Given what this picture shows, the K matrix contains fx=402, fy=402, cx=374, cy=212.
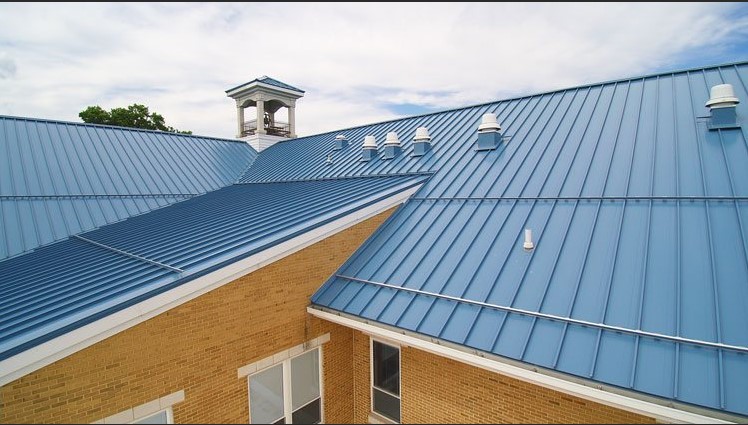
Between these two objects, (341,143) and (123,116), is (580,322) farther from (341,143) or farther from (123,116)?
(123,116)

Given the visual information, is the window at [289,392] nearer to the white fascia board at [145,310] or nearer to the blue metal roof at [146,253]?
the white fascia board at [145,310]

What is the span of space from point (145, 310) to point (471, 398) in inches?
218

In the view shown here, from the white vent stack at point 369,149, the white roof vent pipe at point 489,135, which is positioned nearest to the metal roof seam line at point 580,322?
the white roof vent pipe at point 489,135

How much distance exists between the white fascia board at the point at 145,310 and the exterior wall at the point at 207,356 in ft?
0.34

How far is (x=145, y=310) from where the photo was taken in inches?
238

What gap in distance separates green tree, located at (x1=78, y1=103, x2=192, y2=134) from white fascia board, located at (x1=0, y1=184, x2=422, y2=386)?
3346cm

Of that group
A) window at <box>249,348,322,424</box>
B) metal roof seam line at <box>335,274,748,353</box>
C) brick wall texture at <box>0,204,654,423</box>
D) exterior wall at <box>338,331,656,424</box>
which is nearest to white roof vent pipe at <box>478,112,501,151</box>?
brick wall texture at <box>0,204,654,423</box>

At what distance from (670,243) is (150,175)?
1693cm

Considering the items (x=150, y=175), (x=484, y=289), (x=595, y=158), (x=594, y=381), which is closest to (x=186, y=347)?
(x=484, y=289)

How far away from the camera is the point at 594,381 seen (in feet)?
16.8

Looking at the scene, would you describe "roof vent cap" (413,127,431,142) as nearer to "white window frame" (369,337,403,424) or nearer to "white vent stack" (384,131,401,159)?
"white vent stack" (384,131,401,159)

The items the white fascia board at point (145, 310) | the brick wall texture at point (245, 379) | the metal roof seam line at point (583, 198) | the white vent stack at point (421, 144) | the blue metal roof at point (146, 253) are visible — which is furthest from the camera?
the white vent stack at point (421, 144)

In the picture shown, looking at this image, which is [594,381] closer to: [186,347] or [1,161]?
[186,347]

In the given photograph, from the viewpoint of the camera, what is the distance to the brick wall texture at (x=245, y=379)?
18.2 ft
